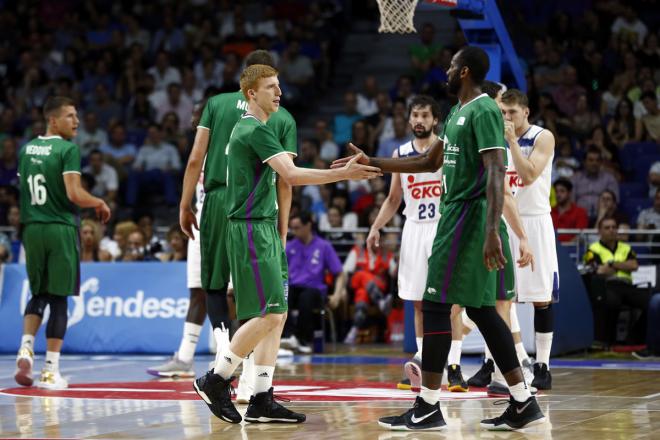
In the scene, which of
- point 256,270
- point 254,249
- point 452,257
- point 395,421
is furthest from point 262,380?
point 452,257

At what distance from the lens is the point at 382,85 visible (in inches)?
854

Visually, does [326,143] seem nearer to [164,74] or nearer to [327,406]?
[164,74]

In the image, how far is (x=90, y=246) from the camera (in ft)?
51.5

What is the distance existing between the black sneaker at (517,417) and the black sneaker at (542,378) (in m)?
2.29

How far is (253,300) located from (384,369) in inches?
175

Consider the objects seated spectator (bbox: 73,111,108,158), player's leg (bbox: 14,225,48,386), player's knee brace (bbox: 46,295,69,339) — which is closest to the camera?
player's knee brace (bbox: 46,295,69,339)

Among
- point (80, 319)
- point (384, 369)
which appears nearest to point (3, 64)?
point (80, 319)

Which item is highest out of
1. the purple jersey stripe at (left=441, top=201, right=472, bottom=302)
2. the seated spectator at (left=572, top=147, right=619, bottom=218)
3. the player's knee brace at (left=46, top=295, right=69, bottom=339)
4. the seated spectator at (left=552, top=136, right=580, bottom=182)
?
the seated spectator at (left=552, top=136, right=580, bottom=182)

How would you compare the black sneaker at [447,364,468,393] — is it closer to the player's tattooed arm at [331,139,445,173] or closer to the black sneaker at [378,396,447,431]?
the black sneaker at [378,396,447,431]

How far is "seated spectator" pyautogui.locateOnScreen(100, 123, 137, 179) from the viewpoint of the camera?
1991cm

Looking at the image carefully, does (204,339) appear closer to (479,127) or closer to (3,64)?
(479,127)

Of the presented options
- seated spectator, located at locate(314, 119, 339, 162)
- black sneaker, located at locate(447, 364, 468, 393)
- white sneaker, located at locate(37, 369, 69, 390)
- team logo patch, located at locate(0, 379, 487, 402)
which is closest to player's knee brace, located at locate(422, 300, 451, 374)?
team logo patch, located at locate(0, 379, 487, 402)

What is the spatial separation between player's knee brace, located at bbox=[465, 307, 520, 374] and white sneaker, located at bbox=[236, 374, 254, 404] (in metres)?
2.09

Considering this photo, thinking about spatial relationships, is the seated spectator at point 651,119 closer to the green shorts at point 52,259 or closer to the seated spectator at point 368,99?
the seated spectator at point 368,99
